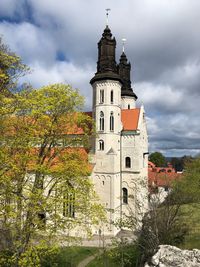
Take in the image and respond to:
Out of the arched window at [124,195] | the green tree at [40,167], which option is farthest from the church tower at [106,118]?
the green tree at [40,167]

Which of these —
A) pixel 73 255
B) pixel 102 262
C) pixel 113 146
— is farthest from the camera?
pixel 113 146

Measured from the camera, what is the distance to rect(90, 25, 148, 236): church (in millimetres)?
29609

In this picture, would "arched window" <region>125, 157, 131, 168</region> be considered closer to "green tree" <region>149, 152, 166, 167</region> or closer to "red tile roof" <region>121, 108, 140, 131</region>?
"red tile roof" <region>121, 108, 140, 131</region>

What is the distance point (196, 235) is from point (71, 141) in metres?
12.3

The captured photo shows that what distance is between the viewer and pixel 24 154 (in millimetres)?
11969

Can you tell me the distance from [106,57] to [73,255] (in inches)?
813

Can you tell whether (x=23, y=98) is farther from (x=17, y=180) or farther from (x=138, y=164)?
(x=138, y=164)

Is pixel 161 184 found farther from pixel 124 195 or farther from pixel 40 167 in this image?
pixel 40 167

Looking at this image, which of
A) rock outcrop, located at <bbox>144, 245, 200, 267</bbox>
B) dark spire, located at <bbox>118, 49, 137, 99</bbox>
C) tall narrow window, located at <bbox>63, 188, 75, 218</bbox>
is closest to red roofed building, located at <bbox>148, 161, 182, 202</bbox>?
tall narrow window, located at <bbox>63, 188, 75, 218</bbox>

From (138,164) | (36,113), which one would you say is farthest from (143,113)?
(36,113)

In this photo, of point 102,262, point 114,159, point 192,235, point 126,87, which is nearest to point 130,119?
point 114,159

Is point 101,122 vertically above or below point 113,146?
above

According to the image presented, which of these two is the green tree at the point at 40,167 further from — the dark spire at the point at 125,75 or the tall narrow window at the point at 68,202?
the dark spire at the point at 125,75

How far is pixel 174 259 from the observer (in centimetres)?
638
